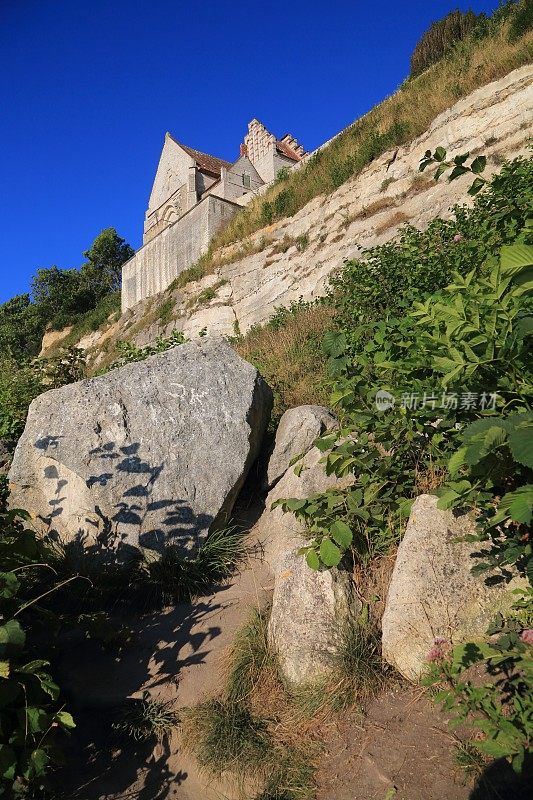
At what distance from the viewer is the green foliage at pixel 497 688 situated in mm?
1431

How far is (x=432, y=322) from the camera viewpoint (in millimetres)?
2250

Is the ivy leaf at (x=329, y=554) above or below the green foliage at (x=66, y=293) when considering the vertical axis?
below

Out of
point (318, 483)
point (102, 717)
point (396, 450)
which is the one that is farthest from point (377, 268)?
point (102, 717)

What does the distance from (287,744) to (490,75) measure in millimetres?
12769

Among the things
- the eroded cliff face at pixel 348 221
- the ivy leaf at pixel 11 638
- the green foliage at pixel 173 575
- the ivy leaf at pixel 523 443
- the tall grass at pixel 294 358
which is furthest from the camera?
the eroded cliff face at pixel 348 221

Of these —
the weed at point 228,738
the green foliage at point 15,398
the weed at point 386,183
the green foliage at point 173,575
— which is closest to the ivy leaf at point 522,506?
the weed at point 228,738

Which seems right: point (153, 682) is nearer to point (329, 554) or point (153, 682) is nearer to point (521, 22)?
point (329, 554)

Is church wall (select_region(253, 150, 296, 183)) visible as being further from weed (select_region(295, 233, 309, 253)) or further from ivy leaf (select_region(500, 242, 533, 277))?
ivy leaf (select_region(500, 242, 533, 277))

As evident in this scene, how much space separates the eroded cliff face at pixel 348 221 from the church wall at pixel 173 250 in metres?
2.31

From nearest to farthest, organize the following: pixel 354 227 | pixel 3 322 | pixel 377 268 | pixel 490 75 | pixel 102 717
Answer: pixel 102 717 → pixel 377 268 → pixel 490 75 → pixel 354 227 → pixel 3 322

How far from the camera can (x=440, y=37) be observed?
47.7 ft

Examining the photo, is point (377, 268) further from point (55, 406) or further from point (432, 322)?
point (55, 406)

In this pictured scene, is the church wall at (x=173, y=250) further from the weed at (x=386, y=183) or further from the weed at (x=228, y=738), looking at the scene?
the weed at (x=228, y=738)

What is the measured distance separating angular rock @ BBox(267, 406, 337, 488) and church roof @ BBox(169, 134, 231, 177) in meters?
22.7
